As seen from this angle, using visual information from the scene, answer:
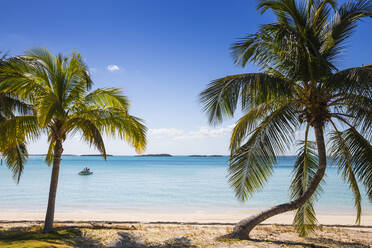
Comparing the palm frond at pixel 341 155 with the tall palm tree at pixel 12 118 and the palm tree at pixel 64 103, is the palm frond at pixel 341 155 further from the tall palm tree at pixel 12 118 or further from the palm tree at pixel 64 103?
the tall palm tree at pixel 12 118

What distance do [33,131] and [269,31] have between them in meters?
5.91

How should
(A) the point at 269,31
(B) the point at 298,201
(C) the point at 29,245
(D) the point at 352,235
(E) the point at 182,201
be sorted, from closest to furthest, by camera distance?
(C) the point at 29,245 → (A) the point at 269,31 → (B) the point at 298,201 → (D) the point at 352,235 → (E) the point at 182,201

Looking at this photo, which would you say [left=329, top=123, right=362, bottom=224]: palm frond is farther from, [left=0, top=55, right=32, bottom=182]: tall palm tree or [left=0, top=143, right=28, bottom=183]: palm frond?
[left=0, top=143, right=28, bottom=183]: palm frond

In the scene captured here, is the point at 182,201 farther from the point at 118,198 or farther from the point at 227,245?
the point at 227,245

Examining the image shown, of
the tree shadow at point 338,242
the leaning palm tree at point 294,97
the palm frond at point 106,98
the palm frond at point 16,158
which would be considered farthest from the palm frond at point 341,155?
the palm frond at point 16,158

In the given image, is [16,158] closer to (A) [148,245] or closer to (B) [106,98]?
(B) [106,98]

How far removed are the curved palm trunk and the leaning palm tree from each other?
0.06ft

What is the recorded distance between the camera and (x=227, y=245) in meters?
5.32

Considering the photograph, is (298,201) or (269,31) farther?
(298,201)

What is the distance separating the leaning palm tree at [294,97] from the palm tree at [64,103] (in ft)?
7.86

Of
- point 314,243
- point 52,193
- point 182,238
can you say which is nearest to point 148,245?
point 182,238

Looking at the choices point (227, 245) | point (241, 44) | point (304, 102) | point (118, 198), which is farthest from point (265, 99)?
point (118, 198)

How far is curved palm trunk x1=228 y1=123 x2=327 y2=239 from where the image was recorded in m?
5.45

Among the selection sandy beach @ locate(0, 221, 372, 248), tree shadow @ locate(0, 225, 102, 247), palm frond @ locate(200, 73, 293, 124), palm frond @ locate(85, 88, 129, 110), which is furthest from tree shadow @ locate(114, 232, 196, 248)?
palm frond @ locate(85, 88, 129, 110)
